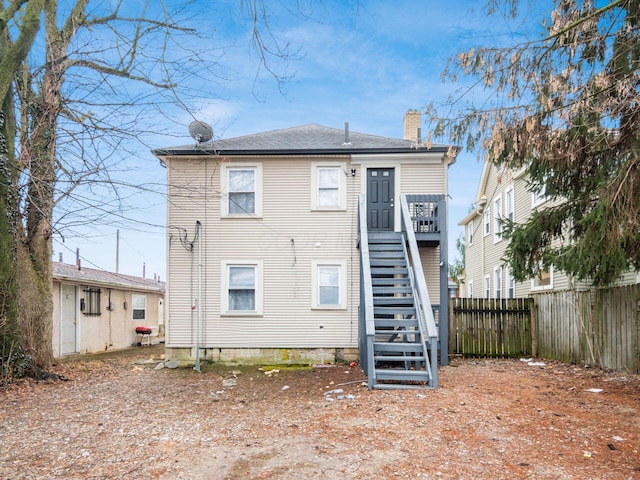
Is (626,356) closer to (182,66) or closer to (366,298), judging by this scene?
(366,298)

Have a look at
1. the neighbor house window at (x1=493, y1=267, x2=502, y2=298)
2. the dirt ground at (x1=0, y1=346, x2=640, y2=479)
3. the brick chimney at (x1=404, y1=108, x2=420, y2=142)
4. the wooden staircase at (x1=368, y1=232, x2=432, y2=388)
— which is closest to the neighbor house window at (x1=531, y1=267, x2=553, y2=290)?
the neighbor house window at (x1=493, y1=267, x2=502, y2=298)

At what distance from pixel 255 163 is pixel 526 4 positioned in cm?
718

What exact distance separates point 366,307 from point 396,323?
721 mm

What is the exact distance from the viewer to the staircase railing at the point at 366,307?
287 inches

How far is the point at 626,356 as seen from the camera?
8.62 m

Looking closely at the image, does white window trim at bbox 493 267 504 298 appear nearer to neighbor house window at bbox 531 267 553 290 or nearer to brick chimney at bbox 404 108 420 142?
neighbor house window at bbox 531 267 553 290

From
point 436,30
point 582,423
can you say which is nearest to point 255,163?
point 436,30

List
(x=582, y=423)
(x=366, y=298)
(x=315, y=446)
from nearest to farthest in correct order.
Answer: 1. (x=315, y=446)
2. (x=582, y=423)
3. (x=366, y=298)

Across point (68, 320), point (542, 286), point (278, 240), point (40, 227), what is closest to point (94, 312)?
point (68, 320)

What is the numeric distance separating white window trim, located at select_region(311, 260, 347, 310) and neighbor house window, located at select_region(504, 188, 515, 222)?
8.41 m

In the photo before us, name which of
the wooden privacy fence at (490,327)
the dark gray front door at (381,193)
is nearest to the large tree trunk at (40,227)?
the dark gray front door at (381,193)

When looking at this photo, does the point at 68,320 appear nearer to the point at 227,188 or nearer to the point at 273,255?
the point at 227,188

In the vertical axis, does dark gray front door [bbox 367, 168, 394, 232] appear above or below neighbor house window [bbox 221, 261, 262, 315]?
above

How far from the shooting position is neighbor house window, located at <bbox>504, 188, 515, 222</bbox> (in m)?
16.7
